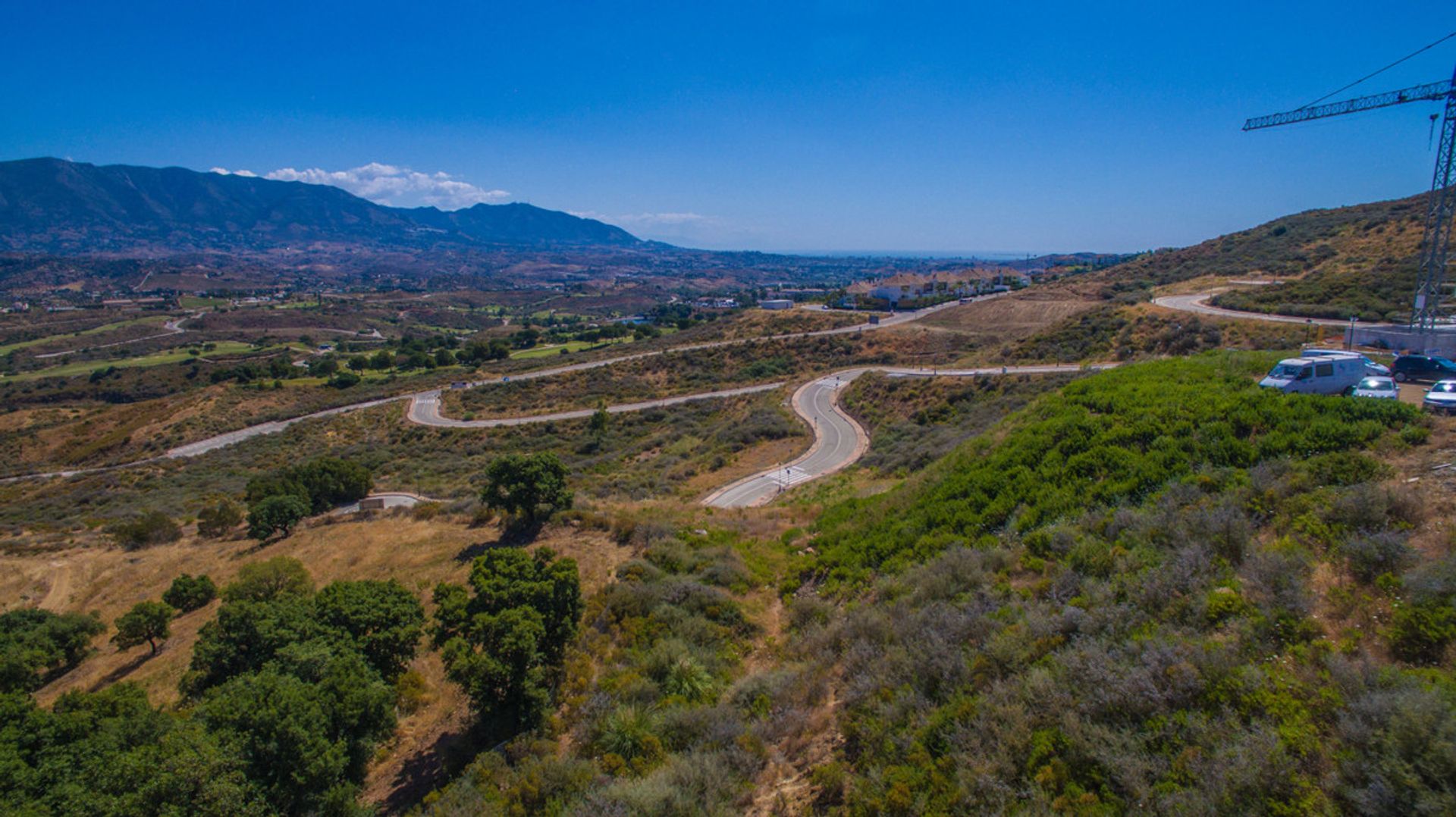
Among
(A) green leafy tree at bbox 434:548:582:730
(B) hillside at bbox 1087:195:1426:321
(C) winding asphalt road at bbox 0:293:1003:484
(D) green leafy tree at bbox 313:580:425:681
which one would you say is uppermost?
(B) hillside at bbox 1087:195:1426:321

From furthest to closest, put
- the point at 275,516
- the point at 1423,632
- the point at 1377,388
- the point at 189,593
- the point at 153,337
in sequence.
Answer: the point at 153,337, the point at 275,516, the point at 189,593, the point at 1377,388, the point at 1423,632

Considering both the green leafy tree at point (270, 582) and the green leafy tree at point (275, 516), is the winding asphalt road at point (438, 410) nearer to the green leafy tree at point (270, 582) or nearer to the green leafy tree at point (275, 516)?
the green leafy tree at point (275, 516)

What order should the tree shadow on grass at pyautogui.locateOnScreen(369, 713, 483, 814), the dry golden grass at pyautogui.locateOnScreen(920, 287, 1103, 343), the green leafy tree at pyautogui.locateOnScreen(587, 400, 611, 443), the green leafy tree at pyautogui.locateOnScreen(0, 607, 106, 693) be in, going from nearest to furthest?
the tree shadow on grass at pyautogui.locateOnScreen(369, 713, 483, 814) < the green leafy tree at pyautogui.locateOnScreen(0, 607, 106, 693) < the green leafy tree at pyautogui.locateOnScreen(587, 400, 611, 443) < the dry golden grass at pyautogui.locateOnScreen(920, 287, 1103, 343)

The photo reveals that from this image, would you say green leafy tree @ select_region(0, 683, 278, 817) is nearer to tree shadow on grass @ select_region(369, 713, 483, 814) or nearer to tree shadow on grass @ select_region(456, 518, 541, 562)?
tree shadow on grass @ select_region(369, 713, 483, 814)

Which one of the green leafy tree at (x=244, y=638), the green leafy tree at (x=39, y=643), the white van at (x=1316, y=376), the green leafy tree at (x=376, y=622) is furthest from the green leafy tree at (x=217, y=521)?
the white van at (x=1316, y=376)

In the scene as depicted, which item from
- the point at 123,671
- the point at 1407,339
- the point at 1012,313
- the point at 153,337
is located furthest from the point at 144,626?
the point at 153,337

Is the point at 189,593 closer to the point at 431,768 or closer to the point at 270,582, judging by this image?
the point at 270,582

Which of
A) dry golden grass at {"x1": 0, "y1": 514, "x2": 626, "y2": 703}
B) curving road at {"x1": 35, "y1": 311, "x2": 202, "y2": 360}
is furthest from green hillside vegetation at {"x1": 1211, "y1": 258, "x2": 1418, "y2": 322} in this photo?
curving road at {"x1": 35, "y1": 311, "x2": 202, "y2": 360}
